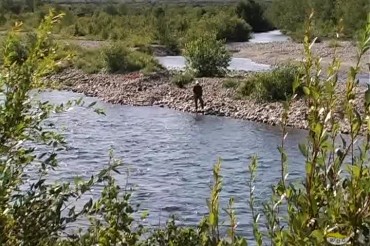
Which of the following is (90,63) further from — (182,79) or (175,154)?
(175,154)

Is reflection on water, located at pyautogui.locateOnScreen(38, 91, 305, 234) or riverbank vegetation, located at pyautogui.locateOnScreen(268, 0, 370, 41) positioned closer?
reflection on water, located at pyautogui.locateOnScreen(38, 91, 305, 234)

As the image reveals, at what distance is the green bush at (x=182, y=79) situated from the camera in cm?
2842

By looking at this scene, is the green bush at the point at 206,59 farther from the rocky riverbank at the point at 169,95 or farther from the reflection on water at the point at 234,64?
the reflection on water at the point at 234,64

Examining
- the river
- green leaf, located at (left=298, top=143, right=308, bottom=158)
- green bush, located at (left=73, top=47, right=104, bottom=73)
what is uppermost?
green leaf, located at (left=298, top=143, right=308, bottom=158)

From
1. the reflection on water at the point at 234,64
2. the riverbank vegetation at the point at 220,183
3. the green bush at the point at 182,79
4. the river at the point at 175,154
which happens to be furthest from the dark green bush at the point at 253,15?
the riverbank vegetation at the point at 220,183

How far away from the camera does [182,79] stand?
2861cm

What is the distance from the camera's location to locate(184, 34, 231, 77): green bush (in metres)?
30.6

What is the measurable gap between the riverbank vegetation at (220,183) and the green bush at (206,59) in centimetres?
2715

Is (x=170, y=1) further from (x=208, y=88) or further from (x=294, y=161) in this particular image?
(x=294, y=161)

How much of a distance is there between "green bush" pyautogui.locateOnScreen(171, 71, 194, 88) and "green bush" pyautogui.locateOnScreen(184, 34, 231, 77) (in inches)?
59.0

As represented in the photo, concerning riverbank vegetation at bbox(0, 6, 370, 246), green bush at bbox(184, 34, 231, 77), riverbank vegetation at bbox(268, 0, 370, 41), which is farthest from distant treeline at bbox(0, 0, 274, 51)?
riverbank vegetation at bbox(0, 6, 370, 246)

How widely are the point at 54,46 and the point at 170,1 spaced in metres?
101

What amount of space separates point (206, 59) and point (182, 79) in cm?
252

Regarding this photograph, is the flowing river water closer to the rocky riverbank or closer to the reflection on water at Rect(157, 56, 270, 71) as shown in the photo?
the rocky riverbank
